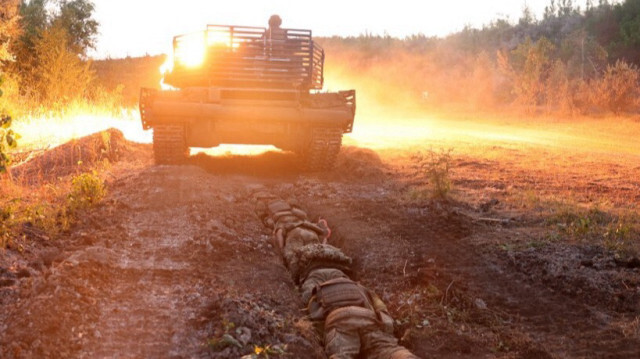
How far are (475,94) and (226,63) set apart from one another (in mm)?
19844

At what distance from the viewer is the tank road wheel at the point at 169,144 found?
35.0ft

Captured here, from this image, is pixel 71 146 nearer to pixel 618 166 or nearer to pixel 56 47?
pixel 618 166

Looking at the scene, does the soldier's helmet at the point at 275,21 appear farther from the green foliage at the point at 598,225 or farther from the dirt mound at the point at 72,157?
the green foliage at the point at 598,225

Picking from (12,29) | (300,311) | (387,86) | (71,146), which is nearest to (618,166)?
(300,311)

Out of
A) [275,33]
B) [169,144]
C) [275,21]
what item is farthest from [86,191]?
[275,21]

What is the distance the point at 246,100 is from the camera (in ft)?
35.9

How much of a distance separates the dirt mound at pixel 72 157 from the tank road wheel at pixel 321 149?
12.0 feet

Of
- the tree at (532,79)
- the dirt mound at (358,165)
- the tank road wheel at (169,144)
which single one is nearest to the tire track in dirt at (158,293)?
the tank road wheel at (169,144)

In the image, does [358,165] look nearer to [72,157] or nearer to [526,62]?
[72,157]

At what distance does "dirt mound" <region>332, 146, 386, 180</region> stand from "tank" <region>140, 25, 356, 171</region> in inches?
18.9

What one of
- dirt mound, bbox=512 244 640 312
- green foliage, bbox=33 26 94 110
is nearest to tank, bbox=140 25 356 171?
dirt mound, bbox=512 244 640 312

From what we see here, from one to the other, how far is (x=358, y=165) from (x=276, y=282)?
673 cm

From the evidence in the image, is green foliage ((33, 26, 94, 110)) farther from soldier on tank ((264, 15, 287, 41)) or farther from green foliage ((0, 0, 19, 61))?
soldier on tank ((264, 15, 287, 41))

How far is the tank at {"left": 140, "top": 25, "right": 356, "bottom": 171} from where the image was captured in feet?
34.9
